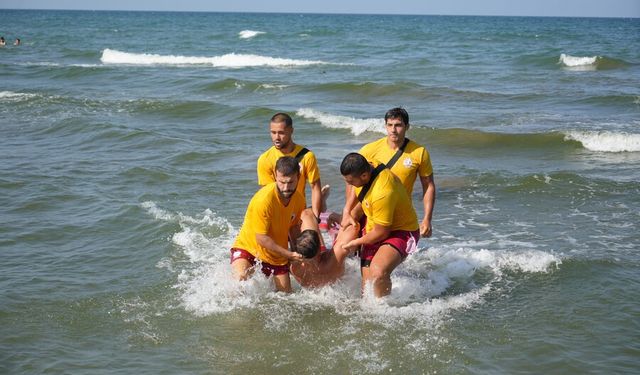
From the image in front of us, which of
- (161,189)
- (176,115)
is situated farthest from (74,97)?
(161,189)

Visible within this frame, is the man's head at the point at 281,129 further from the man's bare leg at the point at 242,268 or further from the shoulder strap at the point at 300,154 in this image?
the man's bare leg at the point at 242,268

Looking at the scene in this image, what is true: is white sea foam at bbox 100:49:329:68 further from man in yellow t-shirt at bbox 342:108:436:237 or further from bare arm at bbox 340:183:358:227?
bare arm at bbox 340:183:358:227

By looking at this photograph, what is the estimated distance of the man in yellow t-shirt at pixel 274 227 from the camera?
662 centimetres

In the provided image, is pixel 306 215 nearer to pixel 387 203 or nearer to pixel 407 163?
pixel 387 203

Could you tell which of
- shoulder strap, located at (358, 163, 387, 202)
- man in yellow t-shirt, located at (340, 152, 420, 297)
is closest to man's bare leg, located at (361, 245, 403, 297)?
man in yellow t-shirt, located at (340, 152, 420, 297)

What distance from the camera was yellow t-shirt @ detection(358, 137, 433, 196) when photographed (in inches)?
293

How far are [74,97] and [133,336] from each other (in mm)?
17604

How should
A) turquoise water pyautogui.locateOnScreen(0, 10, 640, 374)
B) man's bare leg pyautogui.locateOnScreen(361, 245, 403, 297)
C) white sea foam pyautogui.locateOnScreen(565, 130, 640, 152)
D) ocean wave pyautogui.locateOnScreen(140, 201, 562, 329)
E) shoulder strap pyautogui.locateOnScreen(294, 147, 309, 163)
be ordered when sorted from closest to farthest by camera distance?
turquoise water pyautogui.locateOnScreen(0, 10, 640, 374)
man's bare leg pyautogui.locateOnScreen(361, 245, 403, 297)
ocean wave pyautogui.locateOnScreen(140, 201, 562, 329)
shoulder strap pyautogui.locateOnScreen(294, 147, 309, 163)
white sea foam pyautogui.locateOnScreen(565, 130, 640, 152)

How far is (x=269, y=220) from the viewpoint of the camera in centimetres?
672

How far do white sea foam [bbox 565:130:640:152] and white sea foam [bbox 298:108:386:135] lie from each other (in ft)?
14.7

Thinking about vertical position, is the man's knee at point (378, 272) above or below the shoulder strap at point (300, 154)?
below

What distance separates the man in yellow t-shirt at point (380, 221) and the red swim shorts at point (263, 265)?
2.11 feet

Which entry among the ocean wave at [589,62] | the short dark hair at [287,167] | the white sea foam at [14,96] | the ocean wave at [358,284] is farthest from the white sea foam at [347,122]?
the ocean wave at [589,62]

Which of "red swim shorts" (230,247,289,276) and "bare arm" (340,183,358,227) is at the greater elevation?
"bare arm" (340,183,358,227)
